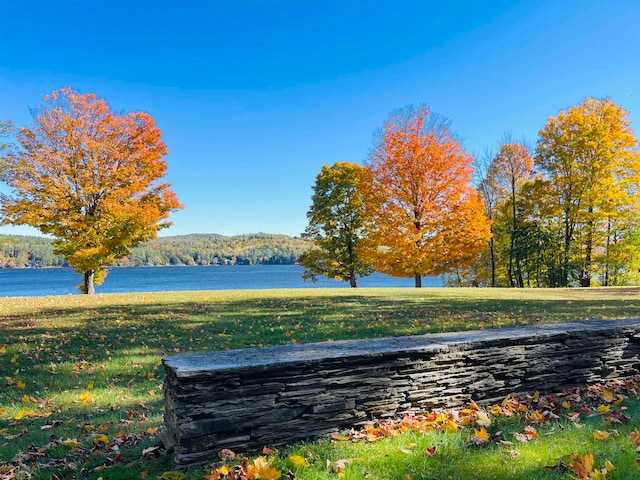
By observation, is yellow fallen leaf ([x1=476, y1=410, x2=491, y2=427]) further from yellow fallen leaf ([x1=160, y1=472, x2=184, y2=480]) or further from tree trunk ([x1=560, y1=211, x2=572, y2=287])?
tree trunk ([x1=560, y1=211, x2=572, y2=287])

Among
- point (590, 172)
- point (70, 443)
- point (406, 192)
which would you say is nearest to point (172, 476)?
point (70, 443)

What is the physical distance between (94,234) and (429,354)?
61.9 feet

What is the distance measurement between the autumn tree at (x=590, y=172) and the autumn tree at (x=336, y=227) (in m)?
12.2

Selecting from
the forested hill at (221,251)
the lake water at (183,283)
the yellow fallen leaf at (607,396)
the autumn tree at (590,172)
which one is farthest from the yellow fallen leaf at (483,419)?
the forested hill at (221,251)

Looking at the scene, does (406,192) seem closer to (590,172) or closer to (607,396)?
(590,172)

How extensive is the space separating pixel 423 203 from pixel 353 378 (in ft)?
58.1

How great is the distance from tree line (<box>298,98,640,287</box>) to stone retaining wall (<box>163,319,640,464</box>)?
1571 cm

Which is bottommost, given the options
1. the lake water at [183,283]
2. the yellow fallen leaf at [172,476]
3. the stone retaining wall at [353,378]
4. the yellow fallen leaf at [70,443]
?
the lake water at [183,283]

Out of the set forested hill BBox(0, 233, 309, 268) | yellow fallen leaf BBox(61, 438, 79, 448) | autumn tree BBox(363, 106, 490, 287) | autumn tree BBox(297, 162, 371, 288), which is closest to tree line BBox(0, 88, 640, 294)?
autumn tree BBox(363, 106, 490, 287)

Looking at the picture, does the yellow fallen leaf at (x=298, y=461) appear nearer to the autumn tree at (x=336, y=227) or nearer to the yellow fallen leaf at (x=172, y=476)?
the yellow fallen leaf at (x=172, y=476)

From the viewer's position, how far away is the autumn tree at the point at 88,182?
17969 millimetres

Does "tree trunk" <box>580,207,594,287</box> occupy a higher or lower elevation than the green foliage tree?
lower

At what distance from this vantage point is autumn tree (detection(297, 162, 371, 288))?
29766mm

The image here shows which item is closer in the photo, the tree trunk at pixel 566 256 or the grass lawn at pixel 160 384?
the grass lawn at pixel 160 384
